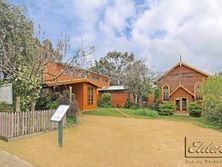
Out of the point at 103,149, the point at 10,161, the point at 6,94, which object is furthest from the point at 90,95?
the point at 10,161

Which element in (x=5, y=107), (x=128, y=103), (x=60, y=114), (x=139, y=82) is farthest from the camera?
(x=128, y=103)

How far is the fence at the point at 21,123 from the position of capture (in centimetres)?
1081

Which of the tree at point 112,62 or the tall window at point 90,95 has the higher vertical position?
the tree at point 112,62

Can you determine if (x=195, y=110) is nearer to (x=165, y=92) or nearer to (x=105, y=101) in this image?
(x=165, y=92)

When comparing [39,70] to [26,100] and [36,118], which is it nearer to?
[26,100]

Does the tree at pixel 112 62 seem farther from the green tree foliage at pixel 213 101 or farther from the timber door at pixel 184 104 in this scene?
the green tree foliage at pixel 213 101

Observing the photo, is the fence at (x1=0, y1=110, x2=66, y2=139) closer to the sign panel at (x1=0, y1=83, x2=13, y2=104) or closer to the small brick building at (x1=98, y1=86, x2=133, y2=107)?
the sign panel at (x1=0, y1=83, x2=13, y2=104)

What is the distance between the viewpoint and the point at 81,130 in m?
13.1

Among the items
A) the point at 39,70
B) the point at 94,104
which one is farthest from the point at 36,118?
the point at 94,104

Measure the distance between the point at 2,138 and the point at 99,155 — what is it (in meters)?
4.81

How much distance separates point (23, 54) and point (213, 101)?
14.4 meters

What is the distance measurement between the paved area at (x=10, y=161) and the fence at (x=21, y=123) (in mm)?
2538

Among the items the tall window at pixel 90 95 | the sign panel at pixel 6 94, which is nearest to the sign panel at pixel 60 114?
the sign panel at pixel 6 94

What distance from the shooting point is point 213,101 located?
19.4m
